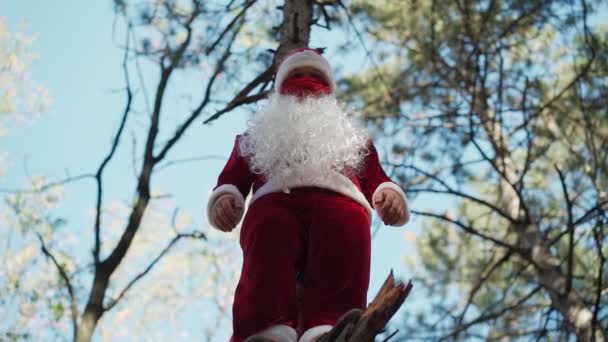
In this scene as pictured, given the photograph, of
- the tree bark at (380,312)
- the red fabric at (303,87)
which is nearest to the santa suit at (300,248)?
the tree bark at (380,312)

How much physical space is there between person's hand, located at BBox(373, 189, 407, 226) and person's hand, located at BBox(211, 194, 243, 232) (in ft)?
1.50

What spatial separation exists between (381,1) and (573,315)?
4.09 m

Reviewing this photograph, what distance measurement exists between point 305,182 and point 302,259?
0.25 meters

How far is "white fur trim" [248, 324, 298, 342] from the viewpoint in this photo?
1.81 m

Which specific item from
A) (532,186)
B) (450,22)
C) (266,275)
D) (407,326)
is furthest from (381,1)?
(266,275)

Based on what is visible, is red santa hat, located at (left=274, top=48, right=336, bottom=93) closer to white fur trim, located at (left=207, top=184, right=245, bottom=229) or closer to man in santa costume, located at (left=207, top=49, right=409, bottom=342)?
man in santa costume, located at (left=207, top=49, right=409, bottom=342)

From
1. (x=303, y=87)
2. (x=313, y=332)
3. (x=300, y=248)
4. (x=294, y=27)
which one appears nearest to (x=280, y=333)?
(x=313, y=332)

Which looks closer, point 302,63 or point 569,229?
point 302,63

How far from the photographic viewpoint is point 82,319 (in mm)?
3291

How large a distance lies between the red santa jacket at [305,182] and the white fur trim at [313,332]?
467mm

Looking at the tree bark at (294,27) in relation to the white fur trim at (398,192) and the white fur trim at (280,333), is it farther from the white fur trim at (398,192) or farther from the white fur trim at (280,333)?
the white fur trim at (280,333)

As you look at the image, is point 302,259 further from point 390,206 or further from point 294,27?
point 294,27

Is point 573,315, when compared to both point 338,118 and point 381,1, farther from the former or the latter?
point 381,1

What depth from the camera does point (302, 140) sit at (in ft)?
7.21
